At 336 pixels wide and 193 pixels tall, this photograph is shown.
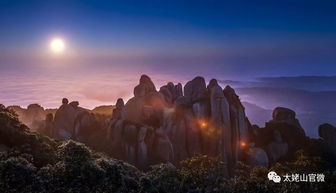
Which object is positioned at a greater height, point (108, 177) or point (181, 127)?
point (181, 127)

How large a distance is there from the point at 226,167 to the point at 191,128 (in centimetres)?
1317

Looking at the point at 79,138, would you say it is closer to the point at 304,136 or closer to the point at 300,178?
the point at 304,136

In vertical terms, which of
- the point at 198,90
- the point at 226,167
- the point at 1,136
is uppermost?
the point at 198,90

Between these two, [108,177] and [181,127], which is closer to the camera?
[108,177]

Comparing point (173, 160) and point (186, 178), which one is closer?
point (186, 178)

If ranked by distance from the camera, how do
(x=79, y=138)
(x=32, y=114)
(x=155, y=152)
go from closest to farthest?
(x=155, y=152) < (x=79, y=138) < (x=32, y=114)

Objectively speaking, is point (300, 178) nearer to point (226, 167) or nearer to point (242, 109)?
point (226, 167)

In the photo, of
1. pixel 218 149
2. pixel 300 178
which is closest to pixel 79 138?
pixel 218 149

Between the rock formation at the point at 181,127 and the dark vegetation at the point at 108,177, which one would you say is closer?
the dark vegetation at the point at 108,177

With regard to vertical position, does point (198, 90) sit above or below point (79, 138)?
above

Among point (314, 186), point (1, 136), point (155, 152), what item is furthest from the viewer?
point (155, 152)

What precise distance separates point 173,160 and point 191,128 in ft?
34.7

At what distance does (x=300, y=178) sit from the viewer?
36250mm

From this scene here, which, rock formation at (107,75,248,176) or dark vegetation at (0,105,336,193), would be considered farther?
rock formation at (107,75,248,176)
